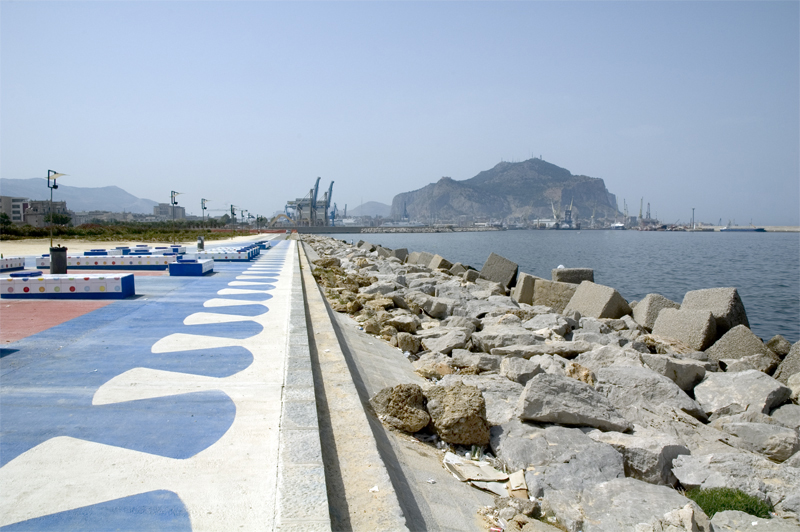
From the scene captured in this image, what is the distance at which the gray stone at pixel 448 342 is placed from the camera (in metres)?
7.56

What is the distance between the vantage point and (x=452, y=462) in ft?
13.3

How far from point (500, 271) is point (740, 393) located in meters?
12.9

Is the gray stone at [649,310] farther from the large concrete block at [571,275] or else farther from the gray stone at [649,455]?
the gray stone at [649,455]

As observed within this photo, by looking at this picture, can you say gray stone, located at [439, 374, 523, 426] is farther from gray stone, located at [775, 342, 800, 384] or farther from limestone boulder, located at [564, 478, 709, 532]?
gray stone, located at [775, 342, 800, 384]

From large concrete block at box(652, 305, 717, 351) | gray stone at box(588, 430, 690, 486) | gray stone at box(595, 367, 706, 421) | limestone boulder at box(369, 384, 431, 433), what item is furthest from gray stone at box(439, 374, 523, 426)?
large concrete block at box(652, 305, 717, 351)

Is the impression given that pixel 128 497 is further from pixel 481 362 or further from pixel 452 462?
pixel 481 362

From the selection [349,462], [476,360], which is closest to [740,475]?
[349,462]

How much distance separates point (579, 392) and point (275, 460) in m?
2.97

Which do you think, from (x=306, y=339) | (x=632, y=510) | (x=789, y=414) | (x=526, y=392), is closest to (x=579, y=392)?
(x=526, y=392)

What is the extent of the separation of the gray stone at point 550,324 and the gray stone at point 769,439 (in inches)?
147

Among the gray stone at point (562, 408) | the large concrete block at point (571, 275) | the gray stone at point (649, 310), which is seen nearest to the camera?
the gray stone at point (562, 408)

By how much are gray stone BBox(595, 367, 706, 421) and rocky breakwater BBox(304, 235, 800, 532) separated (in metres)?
0.02

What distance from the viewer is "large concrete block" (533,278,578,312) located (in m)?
13.2

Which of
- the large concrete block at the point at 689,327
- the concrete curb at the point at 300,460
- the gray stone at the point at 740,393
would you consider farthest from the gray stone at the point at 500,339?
the concrete curb at the point at 300,460
